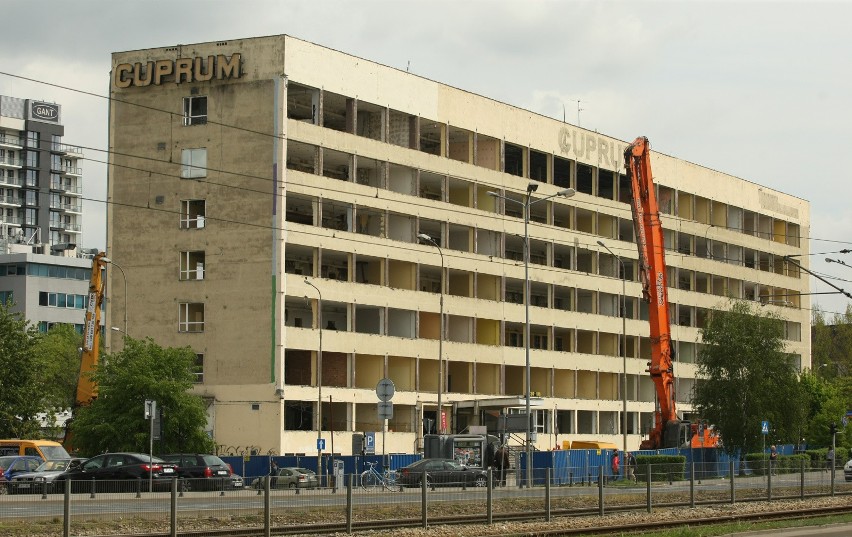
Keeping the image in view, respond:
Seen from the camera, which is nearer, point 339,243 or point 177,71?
point 177,71

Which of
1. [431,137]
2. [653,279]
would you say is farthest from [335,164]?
[653,279]

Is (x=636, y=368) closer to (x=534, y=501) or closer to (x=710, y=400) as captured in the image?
(x=710, y=400)

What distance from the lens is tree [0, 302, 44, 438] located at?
73438 mm

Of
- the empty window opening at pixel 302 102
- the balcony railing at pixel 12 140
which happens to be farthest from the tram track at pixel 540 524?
the balcony railing at pixel 12 140

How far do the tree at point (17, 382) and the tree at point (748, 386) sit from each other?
→ 3523 cm

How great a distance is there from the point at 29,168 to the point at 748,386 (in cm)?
13977

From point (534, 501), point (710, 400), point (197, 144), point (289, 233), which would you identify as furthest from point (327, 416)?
point (534, 501)

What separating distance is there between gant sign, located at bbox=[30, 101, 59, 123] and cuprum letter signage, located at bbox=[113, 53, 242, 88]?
120645 millimetres

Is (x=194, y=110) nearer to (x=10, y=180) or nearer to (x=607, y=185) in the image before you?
(x=607, y=185)

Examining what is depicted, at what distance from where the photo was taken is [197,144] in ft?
241

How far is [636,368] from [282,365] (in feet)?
114

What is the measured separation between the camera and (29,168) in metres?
194

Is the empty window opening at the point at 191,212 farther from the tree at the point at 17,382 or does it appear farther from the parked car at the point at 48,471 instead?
the parked car at the point at 48,471

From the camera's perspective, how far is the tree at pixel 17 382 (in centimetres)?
7344
